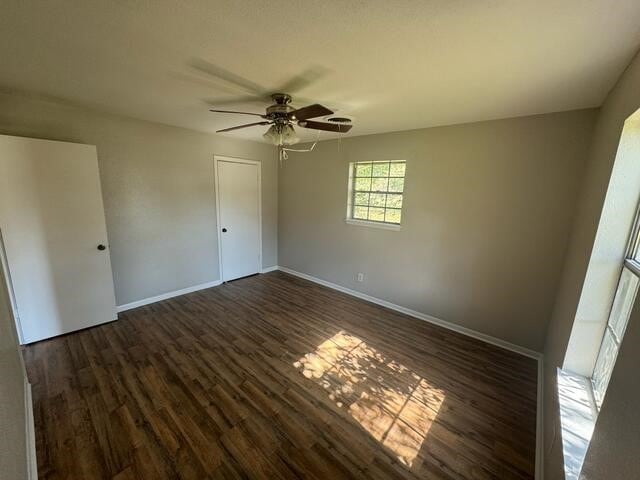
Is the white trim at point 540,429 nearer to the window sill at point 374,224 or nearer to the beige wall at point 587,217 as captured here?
the beige wall at point 587,217

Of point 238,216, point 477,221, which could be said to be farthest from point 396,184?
point 238,216

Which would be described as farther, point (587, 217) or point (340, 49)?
point (587, 217)

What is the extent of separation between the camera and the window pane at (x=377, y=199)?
3.53m

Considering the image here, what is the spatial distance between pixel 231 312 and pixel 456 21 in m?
3.42

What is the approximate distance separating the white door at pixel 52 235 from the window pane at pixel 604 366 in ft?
14.1

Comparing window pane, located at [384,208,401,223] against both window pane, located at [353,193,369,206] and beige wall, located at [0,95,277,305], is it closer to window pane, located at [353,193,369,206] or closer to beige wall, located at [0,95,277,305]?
window pane, located at [353,193,369,206]

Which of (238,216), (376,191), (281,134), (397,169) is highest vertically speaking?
(281,134)

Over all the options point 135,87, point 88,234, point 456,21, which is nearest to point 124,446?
point 88,234

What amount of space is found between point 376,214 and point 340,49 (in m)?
2.42

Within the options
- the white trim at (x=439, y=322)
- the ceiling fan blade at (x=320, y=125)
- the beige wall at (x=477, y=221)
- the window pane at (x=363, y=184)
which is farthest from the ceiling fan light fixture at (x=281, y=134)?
the white trim at (x=439, y=322)

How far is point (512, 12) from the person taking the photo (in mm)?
1082

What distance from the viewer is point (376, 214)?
3.62m

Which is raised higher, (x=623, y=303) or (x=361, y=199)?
(x=361, y=199)

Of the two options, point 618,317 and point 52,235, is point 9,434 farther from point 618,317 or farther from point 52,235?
point 618,317
